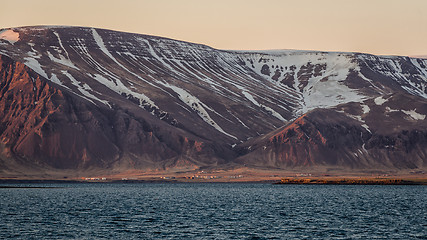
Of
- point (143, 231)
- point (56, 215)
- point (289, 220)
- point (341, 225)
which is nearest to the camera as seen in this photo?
point (143, 231)

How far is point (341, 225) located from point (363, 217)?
11432 mm

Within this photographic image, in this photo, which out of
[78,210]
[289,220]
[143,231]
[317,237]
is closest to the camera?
[317,237]

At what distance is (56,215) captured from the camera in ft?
302

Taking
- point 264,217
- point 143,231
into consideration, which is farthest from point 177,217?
point 143,231

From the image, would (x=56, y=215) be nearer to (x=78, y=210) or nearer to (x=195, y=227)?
(x=78, y=210)

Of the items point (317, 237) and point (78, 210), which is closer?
point (317, 237)

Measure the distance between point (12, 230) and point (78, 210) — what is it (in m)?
28.5

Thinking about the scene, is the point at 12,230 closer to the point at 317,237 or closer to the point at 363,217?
the point at 317,237

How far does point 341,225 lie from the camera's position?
77.2m

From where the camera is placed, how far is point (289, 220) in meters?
84.2

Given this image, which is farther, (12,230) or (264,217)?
(264,217)

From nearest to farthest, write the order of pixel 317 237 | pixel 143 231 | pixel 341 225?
pixel 317 237, pixel 143 231, pixel 341 225

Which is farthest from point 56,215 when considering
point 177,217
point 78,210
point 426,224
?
point 426,224

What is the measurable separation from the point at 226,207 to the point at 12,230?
134ft
